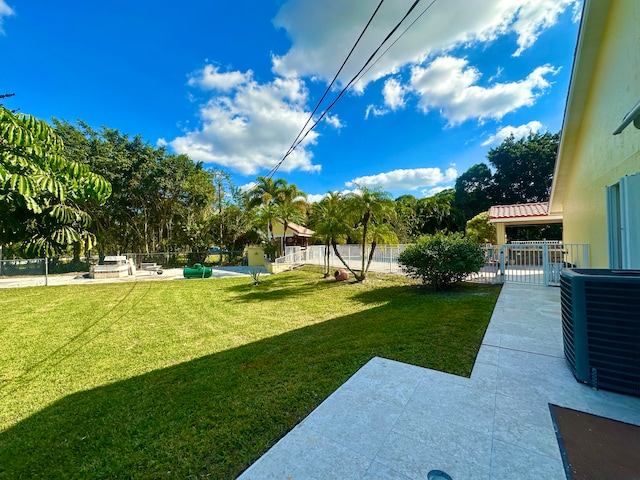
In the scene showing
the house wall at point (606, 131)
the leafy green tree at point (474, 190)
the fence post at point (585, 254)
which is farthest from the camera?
the leafy green tree at point (474, 190)

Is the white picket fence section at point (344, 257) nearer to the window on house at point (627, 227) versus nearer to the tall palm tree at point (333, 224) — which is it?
the tall palm tree at point (333, 224)

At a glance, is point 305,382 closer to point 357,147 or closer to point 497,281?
point 497,281

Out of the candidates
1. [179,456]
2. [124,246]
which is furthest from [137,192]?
[179,456]

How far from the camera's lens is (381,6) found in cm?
493

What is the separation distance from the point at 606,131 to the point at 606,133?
45 millimetres

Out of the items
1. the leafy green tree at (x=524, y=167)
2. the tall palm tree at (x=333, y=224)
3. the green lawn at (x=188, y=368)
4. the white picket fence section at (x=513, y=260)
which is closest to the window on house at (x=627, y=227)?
the white picket fence section at (x=513, y=260)

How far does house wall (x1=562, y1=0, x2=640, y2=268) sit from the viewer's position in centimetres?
443

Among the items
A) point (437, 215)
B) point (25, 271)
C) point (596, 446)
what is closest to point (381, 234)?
point (596, 446)

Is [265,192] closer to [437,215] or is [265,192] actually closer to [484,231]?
[484,231]

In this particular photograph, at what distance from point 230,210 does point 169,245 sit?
20.9 ft

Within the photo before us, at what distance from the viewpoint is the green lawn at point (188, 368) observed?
7.54ft

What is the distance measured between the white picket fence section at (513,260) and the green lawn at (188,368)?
65.7 inches

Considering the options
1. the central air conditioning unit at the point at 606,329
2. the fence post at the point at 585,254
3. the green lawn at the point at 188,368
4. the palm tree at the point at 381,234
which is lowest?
the green lawn at the point at 188,368

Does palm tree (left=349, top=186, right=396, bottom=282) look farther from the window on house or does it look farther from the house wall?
the window on house
